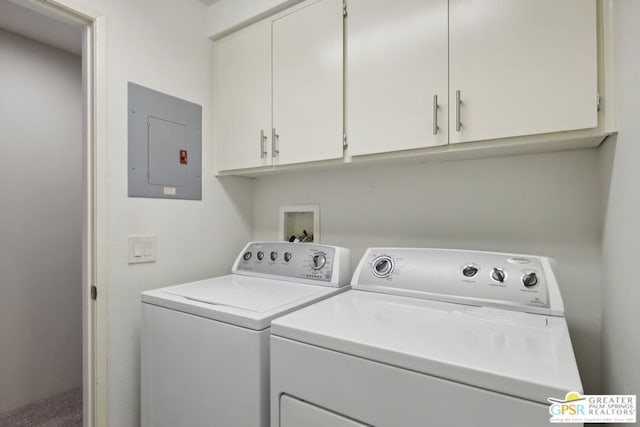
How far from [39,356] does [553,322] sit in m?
2.99

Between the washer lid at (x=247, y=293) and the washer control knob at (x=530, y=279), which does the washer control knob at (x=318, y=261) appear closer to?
the washer lid at (x=247, y=293)

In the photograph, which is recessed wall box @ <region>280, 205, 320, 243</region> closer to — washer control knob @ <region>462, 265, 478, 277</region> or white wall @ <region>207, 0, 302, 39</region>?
washer control knob @ <region>462, 265, 478, 277</region>

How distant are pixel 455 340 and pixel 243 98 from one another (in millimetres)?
1520

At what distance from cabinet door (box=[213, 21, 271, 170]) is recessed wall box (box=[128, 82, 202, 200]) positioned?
14 centimetres

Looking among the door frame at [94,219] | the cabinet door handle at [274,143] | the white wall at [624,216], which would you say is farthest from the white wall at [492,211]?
the door frame at [94,219]

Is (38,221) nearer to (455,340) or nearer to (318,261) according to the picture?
(318,261)

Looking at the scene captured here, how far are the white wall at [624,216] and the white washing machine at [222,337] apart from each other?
0.89m

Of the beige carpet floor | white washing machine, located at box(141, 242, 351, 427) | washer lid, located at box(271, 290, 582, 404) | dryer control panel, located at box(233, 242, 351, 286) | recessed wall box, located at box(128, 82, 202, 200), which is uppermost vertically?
recessed wall box, located at box(128, 82, 202, 200)

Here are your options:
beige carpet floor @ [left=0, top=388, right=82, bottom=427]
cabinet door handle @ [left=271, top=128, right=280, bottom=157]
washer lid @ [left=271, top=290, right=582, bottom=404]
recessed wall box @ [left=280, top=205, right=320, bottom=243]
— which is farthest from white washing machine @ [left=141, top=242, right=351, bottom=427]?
beige carpet floor @ [left=0, top=388, right=82, bottom=427]

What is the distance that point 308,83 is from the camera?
1.46 m

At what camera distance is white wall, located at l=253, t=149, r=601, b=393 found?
3.85 feet

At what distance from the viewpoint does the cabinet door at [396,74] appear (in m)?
1.14

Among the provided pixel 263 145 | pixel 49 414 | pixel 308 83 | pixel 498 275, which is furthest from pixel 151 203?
pixel 49 414

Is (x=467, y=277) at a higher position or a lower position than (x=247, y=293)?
higher
